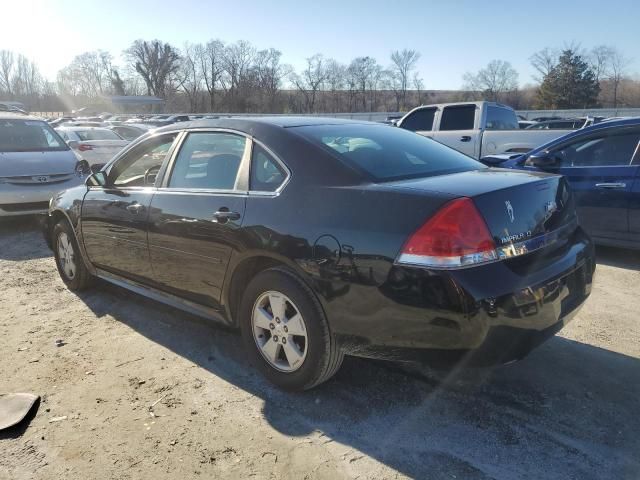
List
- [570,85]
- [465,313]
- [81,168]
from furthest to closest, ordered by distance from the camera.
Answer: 1. [570,85]
2. [81,168]
3. [465,313]

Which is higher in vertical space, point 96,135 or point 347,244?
point 96,135

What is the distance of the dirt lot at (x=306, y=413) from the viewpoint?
8.23 ft

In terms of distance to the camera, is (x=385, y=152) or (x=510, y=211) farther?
(x=385, y=152)

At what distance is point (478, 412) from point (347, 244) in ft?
3.95

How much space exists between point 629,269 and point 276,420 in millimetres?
4484

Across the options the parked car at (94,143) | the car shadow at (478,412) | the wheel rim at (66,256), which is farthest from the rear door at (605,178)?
the parked car at (94,143)

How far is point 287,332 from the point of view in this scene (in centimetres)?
306

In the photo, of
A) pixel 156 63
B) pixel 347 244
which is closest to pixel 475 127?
pixel 347 244

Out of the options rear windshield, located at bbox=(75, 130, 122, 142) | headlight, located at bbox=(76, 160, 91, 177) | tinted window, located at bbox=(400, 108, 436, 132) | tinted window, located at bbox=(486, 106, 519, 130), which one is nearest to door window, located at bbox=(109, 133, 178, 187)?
headlight, located at bbox=(76, 160, 91, 177)

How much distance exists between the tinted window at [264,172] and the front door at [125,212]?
3.21ft

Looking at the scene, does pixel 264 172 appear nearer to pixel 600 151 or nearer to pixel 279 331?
pixel 279 331

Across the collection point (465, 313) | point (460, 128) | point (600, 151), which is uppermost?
point (460, 128)

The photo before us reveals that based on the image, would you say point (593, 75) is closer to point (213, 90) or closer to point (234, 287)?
point (213, 90)

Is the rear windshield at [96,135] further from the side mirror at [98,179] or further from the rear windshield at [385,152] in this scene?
→ the rear windshield at [385,152]
